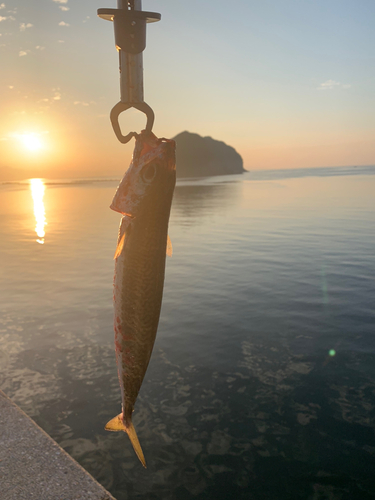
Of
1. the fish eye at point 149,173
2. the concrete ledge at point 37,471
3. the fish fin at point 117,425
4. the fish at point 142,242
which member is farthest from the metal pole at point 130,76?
the concrete ledge at point 37,471

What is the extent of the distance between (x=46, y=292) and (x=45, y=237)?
12.1 metres

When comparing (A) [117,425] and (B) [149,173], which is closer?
(B) [149,173]

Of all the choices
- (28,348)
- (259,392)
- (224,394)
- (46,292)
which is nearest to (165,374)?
(224,394)

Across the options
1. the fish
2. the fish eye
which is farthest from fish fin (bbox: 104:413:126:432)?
the fish eye

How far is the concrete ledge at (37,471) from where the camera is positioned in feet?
13.2

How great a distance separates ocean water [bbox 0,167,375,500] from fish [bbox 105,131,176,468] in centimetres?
359

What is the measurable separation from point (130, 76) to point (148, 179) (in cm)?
62

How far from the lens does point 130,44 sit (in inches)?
87.6

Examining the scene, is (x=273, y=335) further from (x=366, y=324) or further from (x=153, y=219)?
(x=153, y=219)

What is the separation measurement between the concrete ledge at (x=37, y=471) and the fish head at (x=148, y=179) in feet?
10.7

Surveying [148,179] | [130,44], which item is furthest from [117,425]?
[130,44]

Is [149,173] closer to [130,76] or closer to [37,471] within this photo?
[130,76]

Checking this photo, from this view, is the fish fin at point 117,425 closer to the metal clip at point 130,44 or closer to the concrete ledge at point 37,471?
the concrete ledge at point 37,471

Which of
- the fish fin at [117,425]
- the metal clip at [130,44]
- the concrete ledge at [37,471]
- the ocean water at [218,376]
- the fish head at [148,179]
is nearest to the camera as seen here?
the metal clip at [130,44]
